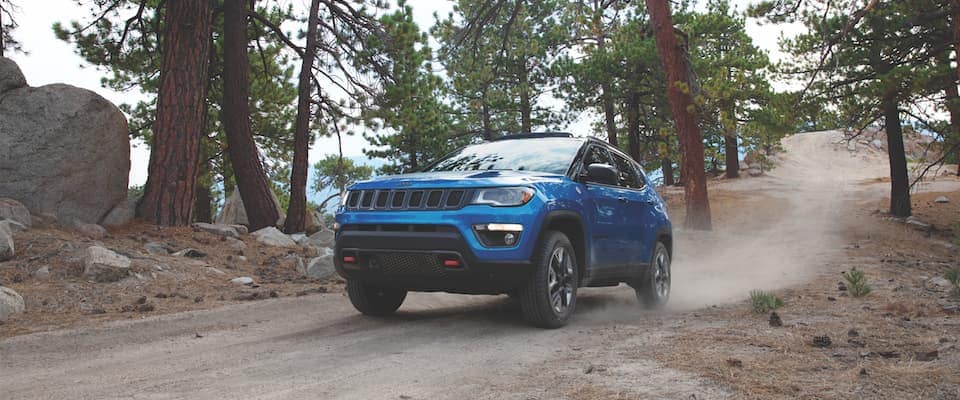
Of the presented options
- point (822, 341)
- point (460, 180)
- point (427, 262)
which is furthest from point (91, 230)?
point (822, 341)

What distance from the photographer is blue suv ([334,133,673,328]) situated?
5527mm

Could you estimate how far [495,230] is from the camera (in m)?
5.52

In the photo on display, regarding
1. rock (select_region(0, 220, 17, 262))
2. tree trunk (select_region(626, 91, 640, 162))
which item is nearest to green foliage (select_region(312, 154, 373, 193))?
tree trunk (select_region(626, 91, 640, 162))

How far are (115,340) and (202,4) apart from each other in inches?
331

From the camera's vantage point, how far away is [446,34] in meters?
16.5

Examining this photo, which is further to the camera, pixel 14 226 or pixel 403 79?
pixel 403 79

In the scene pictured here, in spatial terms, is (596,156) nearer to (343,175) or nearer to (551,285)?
(551,285)

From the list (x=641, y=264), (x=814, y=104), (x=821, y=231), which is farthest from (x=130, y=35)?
(x=821, y=231)

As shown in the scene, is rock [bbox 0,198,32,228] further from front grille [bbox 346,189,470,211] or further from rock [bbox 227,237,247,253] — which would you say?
front grille [bbox 346,189,470,211]

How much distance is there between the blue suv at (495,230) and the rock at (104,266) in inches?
145

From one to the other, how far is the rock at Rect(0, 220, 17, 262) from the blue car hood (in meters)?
5.24

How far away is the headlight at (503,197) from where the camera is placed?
5590mm

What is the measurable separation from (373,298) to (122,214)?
23.9 feet

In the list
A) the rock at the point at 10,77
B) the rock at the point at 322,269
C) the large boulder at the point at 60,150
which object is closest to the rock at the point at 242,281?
the rock at the point at 322,269
